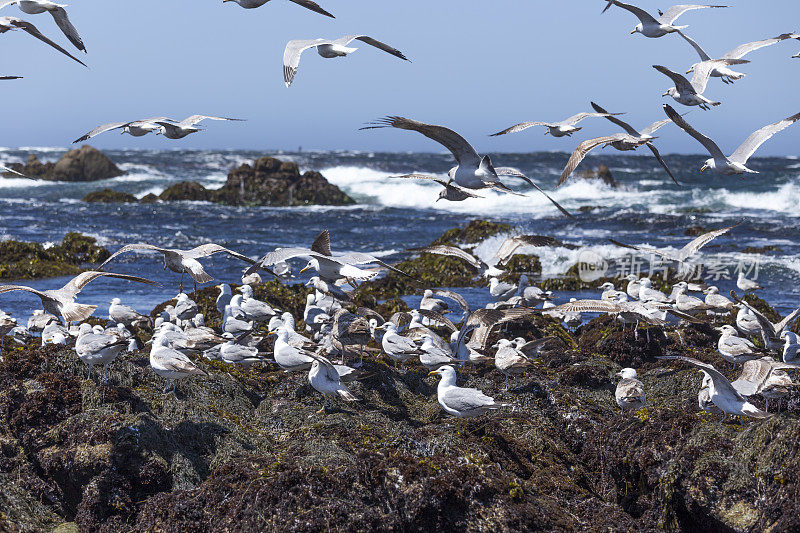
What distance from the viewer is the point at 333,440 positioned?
620 cm

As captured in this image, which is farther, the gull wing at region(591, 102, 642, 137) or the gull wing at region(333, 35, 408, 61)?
the gull wing at region(591, 102, 642, 137)

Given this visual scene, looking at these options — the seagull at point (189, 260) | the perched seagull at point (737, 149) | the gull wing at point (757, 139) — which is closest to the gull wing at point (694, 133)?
the perched seagull at point (737, 149)

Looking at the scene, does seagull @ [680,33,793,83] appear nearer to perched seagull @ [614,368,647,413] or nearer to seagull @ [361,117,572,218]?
seagull @ [361,117,572,218]

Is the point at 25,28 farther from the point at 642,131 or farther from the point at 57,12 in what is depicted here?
the point at 642,131

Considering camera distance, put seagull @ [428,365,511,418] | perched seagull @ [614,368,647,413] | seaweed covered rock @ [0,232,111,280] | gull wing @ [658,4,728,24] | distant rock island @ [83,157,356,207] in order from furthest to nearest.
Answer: distant rock island @ [83,157,356,207]
seaweed covered rock @ [0,232,111,280]
gull wing @ [658,4,728,24]
perched seagull @ [614,368,647,413]
seagull @ [428,365,511,418]

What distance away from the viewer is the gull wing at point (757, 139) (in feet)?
32.4

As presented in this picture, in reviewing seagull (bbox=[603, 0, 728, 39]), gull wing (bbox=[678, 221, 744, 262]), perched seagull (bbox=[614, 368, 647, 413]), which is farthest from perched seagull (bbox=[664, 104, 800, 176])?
perched seagull (bbox=[614, 368, 647, 413])

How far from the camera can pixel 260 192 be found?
36.4m

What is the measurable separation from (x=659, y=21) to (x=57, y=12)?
7.39 meters

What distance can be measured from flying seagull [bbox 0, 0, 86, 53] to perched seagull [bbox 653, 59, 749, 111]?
680cm

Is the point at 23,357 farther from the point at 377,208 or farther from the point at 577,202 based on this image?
the point at 577,202

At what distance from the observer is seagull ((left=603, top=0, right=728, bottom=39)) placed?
33.0 feet

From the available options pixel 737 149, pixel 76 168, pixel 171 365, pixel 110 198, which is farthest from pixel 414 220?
pixel 76 168

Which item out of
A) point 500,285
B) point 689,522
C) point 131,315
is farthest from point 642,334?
point 131,315
